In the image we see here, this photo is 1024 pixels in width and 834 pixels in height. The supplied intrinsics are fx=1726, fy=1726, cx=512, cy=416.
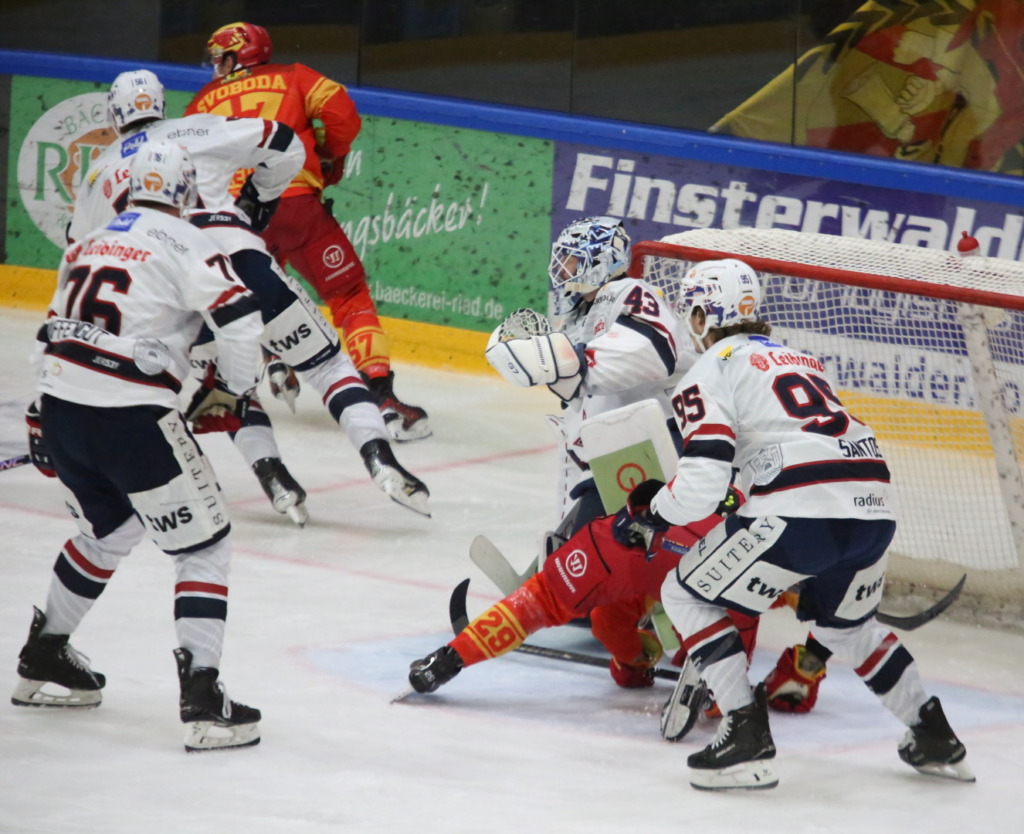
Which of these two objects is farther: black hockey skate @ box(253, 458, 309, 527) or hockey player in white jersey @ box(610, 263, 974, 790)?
black hockey skate @ box(253, 458, 309, 527)

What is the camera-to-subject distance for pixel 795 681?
4.16m

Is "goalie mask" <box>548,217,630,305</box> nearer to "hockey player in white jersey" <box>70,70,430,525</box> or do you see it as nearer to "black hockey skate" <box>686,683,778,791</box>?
"black hockey skate" <box>686,683,778,791</box>

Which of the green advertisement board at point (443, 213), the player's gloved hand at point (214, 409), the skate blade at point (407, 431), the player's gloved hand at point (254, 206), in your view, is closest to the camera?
the player's gloved hand at point (214, 409)

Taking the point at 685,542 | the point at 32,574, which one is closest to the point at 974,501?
the point at 685,542

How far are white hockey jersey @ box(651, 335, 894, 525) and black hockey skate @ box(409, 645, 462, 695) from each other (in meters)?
0.77

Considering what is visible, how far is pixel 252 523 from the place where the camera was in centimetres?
583

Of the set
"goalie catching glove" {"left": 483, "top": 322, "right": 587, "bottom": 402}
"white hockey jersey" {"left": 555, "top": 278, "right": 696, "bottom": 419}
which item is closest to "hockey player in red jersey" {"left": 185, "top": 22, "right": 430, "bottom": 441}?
"white hockey jersey" {"left": 555, "top": 278, "right": 696, "bottom": 419}

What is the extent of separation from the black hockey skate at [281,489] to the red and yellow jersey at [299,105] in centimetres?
143

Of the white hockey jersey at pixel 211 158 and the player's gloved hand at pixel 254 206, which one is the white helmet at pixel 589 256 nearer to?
the white hockey jersey at pixel 211 158

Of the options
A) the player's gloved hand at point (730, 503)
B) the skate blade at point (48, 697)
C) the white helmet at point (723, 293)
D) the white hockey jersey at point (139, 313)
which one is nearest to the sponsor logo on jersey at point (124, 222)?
the white hockey jersey at point (139, 313)

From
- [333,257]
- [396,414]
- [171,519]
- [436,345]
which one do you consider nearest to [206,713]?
[171,519]

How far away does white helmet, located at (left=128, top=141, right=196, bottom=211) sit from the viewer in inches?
146

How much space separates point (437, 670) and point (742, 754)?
2.76 ft

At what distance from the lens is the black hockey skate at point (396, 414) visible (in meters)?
6.91
